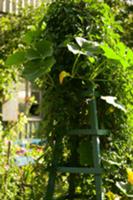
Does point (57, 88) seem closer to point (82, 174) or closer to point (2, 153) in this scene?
point (82, 174)

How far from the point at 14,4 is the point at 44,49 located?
5.35 metres

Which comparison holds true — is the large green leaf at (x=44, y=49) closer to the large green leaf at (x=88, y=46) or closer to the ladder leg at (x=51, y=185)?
the large green leaf at (x=88, y=46)

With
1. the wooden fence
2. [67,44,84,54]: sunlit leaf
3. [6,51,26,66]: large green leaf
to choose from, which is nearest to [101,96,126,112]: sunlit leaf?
[67,44,84,54]: sunlit leaf

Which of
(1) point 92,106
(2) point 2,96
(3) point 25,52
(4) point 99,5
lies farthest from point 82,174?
(2) point 2,96

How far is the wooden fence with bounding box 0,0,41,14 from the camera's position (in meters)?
7.13

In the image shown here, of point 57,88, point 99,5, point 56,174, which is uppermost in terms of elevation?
point 99,5

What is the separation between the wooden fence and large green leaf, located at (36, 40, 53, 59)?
4728 millimetres

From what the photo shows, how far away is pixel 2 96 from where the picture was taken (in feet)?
21.2

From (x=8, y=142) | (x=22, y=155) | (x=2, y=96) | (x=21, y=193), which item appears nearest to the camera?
(x=21, y=193)

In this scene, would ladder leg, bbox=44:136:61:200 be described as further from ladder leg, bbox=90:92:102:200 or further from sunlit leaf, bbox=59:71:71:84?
sunlit leaf, bbox=59:71:71:84

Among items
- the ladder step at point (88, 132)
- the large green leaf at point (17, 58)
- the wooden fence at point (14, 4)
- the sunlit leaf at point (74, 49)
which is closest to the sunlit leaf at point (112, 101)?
the ladder step at point (88, 132)

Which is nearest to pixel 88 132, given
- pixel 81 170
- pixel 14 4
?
pixel 81 170

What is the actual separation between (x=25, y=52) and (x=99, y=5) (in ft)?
1.74

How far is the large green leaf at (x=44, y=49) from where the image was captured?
2463 millimetres
